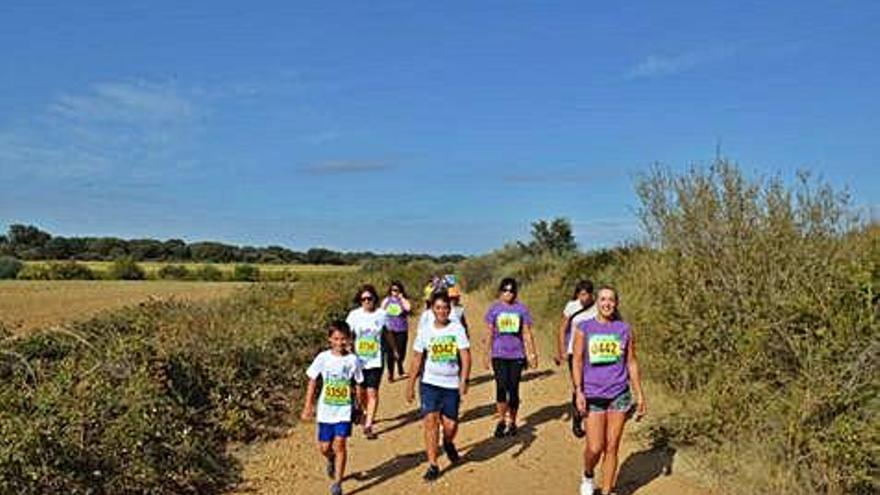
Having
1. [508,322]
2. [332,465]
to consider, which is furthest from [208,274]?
[332,465]

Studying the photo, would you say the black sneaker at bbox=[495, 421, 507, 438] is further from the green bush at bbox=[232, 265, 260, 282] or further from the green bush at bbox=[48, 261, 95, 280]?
the green bush at bbox=[232, 265, 260, 282]

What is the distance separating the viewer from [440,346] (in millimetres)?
9156

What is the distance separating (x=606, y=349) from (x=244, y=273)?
7131 centimetres

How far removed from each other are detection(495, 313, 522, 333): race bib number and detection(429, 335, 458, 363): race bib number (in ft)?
5.51

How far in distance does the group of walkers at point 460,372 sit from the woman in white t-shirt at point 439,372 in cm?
Result: 1

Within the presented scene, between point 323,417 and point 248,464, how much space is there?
7.03 ft

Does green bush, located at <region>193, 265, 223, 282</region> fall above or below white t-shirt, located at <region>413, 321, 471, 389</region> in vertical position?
above

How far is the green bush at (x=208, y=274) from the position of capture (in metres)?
74.2

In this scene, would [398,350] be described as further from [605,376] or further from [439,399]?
[605,376]

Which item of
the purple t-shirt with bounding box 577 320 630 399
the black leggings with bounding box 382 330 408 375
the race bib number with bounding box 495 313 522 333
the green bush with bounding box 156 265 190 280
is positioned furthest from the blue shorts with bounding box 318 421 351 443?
the green bush with bounding box 156 265 190 280

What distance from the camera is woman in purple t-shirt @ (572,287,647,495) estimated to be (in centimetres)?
759

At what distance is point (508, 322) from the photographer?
35.3ft

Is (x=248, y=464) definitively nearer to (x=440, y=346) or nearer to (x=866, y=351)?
(x=440, y=346)

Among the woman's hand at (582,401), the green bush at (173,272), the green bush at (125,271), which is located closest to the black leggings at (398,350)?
the woman's hand at (582,401)
